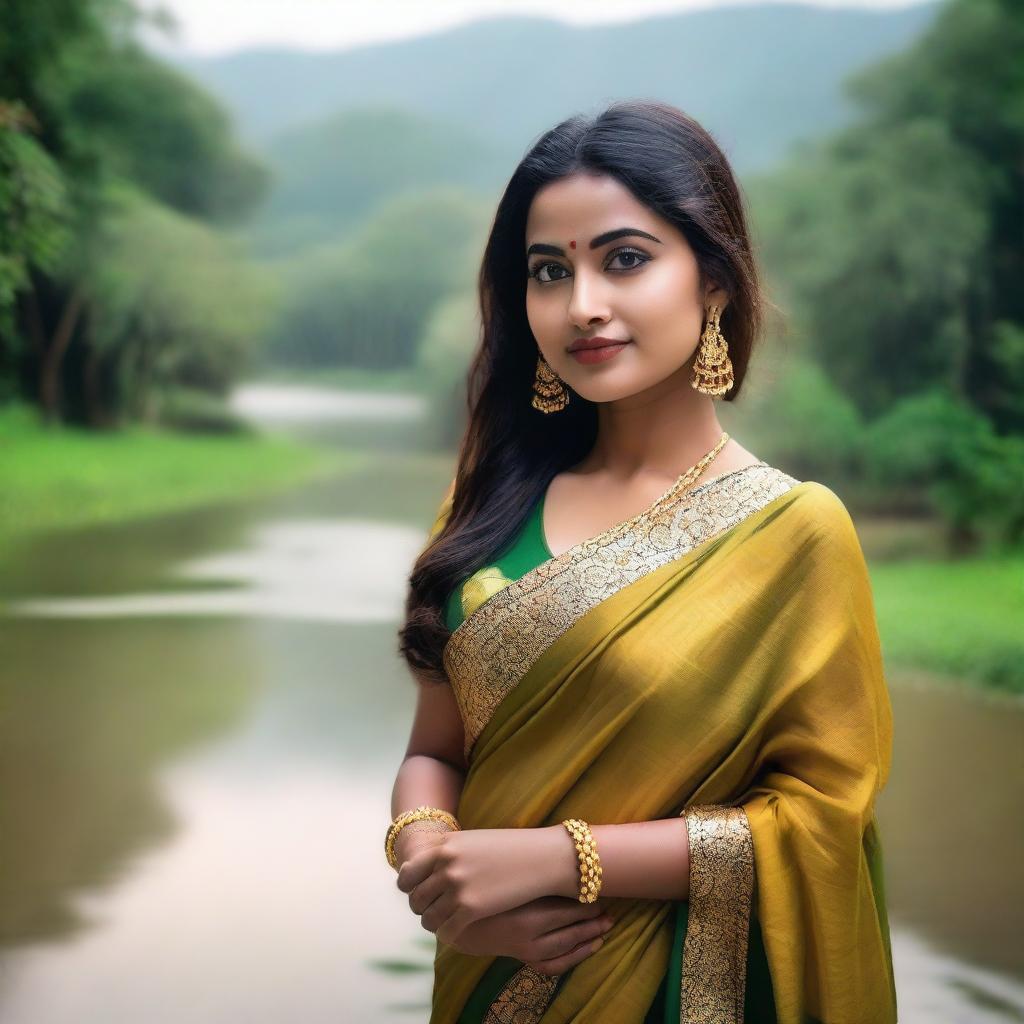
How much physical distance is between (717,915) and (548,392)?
0.53 m

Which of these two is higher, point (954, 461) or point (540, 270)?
point (540, 270)

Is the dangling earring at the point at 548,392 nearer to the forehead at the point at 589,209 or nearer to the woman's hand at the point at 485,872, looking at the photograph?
the forehead at the point at 589,209

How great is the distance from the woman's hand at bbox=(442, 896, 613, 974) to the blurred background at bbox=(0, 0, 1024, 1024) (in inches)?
22.4

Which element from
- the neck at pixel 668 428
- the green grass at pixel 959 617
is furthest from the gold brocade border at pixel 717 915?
the green grass at pixel 959 617

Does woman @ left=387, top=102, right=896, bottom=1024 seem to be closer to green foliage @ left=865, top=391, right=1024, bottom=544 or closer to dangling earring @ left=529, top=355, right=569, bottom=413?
dangling earring @ left=529, top=355, right=569, bottom=413

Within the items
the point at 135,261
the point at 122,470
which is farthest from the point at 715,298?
the point at 135,261

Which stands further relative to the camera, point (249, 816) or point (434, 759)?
point (249, 816)

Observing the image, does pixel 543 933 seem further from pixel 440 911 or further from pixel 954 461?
pixel 954 461

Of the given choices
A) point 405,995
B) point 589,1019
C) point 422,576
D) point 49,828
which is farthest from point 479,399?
point 49,828

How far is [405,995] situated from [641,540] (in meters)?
1.68

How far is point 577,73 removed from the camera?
12.3 metres

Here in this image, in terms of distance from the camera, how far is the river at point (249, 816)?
96.2 inches

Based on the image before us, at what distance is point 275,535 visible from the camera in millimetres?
7801

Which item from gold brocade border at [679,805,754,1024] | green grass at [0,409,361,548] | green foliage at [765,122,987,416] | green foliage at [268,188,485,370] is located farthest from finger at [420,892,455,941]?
green foliage at [268,188,485,370]
